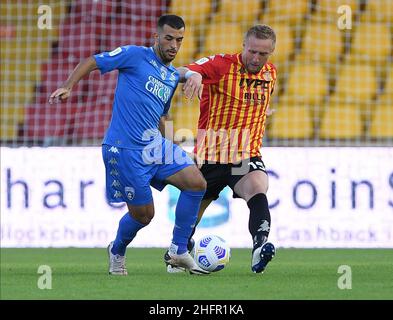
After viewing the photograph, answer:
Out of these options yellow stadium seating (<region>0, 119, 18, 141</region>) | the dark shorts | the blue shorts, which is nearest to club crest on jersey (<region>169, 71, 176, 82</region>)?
the blue shorts

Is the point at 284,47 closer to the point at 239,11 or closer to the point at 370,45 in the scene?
the point at 239,11

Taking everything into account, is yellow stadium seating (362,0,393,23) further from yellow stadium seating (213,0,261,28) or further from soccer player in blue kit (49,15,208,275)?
soccer player in blue kit (49,15,208,275)

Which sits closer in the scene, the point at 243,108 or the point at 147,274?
the point at 147,274

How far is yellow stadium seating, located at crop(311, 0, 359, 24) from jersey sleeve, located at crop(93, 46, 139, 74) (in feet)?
21.2

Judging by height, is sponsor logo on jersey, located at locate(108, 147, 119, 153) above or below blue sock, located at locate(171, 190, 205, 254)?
above

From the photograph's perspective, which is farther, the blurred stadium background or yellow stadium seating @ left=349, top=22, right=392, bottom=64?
yellow stadium seating @ left=349, top=22, right=392, bottom=64

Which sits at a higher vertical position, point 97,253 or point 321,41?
point 321,41

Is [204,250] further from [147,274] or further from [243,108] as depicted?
[243,108]

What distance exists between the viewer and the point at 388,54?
13305 millimetres

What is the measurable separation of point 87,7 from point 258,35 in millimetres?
6261

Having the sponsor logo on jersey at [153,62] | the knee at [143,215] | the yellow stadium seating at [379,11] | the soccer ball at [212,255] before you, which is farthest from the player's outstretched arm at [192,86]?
the yellow stadium seating at [379,11]

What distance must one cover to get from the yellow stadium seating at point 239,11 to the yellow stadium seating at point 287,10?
0.49ft

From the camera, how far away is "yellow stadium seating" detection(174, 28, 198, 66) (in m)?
13.3
